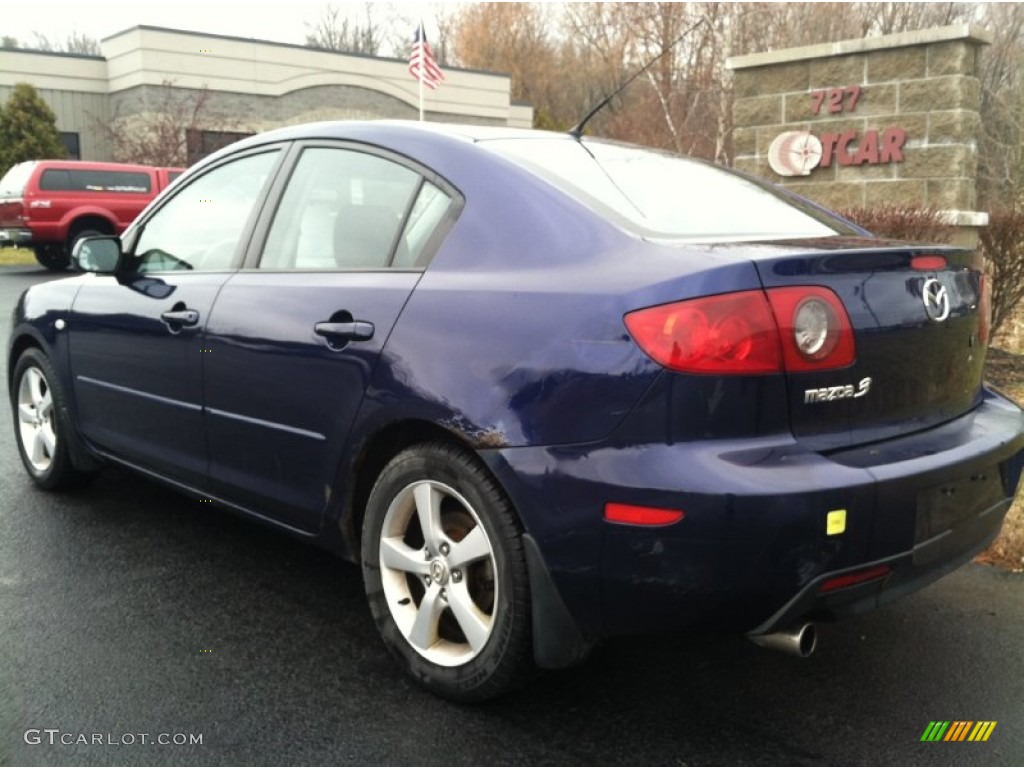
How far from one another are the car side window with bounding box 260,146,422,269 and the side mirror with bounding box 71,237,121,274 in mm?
1037

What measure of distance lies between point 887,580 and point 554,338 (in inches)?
39.4

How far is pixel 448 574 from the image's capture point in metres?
2.71

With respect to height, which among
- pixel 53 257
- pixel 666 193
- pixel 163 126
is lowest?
pixel 53 257

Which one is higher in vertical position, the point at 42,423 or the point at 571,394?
the point at 571,394

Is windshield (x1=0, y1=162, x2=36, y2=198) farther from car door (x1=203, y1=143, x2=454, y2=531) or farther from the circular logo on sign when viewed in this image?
car door (x1=203, y1=143, x2=454, y2=531)

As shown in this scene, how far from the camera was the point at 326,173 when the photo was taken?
3338mm

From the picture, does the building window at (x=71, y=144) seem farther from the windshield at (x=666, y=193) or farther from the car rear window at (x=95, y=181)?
the windshield at (x=666, y=193)

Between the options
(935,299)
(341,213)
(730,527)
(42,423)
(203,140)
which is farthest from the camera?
(203,140)

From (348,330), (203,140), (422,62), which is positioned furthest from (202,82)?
(348,330)

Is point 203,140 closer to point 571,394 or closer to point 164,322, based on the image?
point 164,322

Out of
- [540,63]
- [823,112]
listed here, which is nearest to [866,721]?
[823,112]

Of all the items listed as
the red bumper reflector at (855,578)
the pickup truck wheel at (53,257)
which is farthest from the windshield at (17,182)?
the red bumper reflector at (855,578)

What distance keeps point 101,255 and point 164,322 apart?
2.14 feet

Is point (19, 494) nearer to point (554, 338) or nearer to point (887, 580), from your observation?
point (554, 338)
